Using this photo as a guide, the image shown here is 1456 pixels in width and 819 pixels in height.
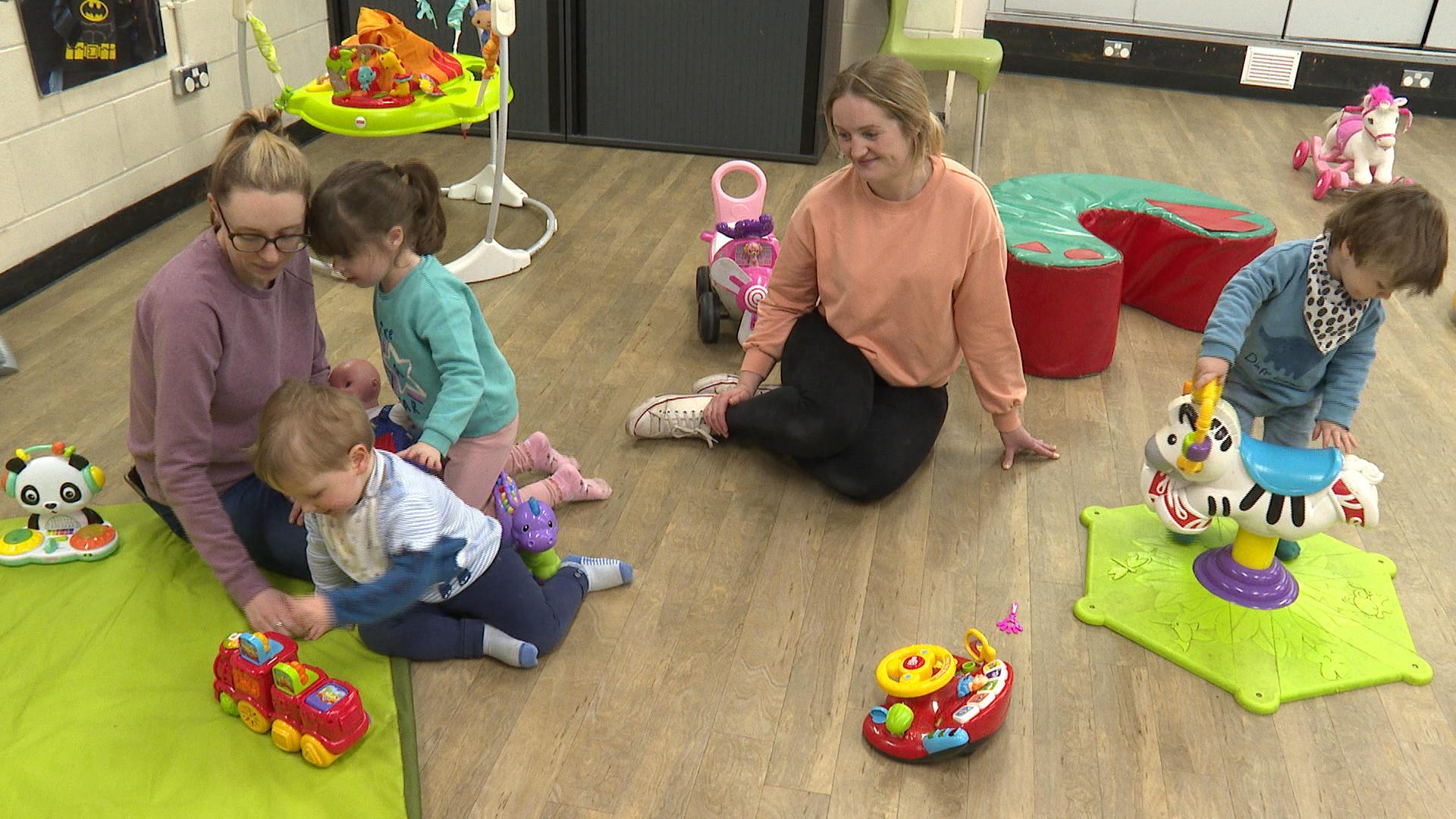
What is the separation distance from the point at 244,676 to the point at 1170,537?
1618 millimetres

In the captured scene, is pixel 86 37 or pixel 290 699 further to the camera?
pixel 86 37

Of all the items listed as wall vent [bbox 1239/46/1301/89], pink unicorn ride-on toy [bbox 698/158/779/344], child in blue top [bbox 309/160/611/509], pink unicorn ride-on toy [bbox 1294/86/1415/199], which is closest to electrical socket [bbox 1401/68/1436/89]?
wall vent [bbox 1239/46/1301/89]

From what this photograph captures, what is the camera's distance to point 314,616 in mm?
1591

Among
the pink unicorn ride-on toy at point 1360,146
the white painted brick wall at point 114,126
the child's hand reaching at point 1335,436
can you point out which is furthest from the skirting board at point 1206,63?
the child's hand reaching at point 1335,436

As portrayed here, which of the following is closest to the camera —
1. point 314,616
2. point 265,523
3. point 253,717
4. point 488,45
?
point 314,616

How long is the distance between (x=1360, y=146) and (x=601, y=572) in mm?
3628

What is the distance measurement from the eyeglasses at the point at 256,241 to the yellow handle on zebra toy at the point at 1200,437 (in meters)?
1.40

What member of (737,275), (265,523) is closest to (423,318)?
(265,523)

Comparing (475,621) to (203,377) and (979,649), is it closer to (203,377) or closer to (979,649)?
(203,377)

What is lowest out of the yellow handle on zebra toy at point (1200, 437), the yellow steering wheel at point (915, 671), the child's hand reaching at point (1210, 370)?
the yellow steering wheel at point (915, 671)

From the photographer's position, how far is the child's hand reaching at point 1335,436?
6.38 ft

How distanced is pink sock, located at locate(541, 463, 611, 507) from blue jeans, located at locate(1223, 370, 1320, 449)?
3.86 ft

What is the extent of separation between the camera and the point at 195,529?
176 centimetres

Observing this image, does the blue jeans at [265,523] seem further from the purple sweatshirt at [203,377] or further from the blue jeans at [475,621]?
the blue jeans at [475,621]
